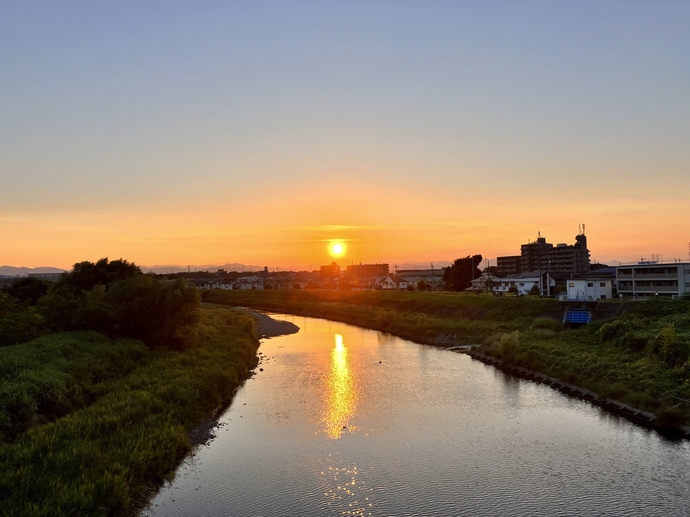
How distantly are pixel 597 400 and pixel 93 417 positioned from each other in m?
24.4

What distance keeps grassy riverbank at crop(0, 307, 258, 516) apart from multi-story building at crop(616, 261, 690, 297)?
159 feet

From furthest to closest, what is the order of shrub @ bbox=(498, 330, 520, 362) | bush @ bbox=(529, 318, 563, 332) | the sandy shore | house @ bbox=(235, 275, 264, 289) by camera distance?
house @ bbox=(235, 275, 264, 289) → the sandy shore → bush @ bbox=(529, 318, 563, 332) → shrub @ bbox=(498, 330, 520, 362)

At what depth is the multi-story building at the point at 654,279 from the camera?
180 feet

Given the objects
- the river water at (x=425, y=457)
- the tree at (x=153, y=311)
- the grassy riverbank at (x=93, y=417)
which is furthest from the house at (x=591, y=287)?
the tree at (x=153, y=311)

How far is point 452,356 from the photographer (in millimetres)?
43781

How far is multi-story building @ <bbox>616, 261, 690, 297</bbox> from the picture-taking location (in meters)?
55.0

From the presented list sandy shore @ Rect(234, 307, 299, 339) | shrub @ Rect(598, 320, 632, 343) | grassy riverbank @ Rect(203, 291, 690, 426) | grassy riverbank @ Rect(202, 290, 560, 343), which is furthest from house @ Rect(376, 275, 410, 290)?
shrub @ Rect(598, 320, 632, 343)

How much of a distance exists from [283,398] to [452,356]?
18.7 meters

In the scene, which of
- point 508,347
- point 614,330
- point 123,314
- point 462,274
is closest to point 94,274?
point 123,314

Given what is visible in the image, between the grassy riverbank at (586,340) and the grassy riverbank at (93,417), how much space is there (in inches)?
831

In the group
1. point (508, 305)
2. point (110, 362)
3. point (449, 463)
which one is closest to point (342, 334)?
point (508, 305)

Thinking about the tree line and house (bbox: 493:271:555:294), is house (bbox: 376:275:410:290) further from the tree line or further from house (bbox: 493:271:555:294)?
the tree line

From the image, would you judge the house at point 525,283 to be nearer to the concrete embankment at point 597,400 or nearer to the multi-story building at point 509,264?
the concrete embankment at point 597,400

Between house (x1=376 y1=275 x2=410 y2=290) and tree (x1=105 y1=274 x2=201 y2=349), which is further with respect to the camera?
house (x1=376 y1=275 x2=410 y2=290)
